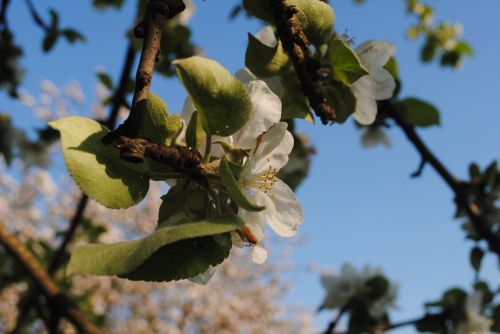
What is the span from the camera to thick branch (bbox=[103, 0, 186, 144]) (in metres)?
0.50

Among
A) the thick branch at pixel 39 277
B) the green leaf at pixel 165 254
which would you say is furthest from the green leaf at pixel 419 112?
the thick branch at pixel 39 277

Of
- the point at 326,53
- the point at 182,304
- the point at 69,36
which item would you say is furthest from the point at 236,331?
the point at 326,53

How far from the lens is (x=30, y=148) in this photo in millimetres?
2926

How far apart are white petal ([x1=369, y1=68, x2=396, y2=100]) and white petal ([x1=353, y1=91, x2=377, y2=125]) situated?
0.01 meters

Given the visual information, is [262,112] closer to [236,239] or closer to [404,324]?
[236,239]

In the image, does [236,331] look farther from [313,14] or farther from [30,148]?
[313,14]

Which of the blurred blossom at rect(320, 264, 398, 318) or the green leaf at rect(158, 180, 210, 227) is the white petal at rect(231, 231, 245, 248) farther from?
the blurred blossom at rect(320, 264, 398, 318)

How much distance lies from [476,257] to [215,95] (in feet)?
5.00

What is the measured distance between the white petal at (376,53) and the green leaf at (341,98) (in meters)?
0.07

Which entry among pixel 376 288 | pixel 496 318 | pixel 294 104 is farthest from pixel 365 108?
pixel 496 318

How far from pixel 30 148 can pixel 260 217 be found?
2.63 metres

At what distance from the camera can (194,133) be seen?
0.59 m

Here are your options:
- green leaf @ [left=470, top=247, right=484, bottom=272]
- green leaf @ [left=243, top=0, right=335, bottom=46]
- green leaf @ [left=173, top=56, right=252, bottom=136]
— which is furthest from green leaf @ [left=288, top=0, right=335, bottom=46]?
green leaf @ [left=470, top=247, right=484, bottom=272]

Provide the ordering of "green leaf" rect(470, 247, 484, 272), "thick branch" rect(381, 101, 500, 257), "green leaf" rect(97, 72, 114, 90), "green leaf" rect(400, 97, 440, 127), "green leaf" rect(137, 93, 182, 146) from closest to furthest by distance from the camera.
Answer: "green leaf" rect(137, 93, 182, 146) → "thick branch" rect(381, 101, 500, 257) → "green leaf" rect(400, 97, 440, 127) → "green leaf" rect(470, 247, 484, 272) → "green leaf" rect(97, 72, 114, 90)
